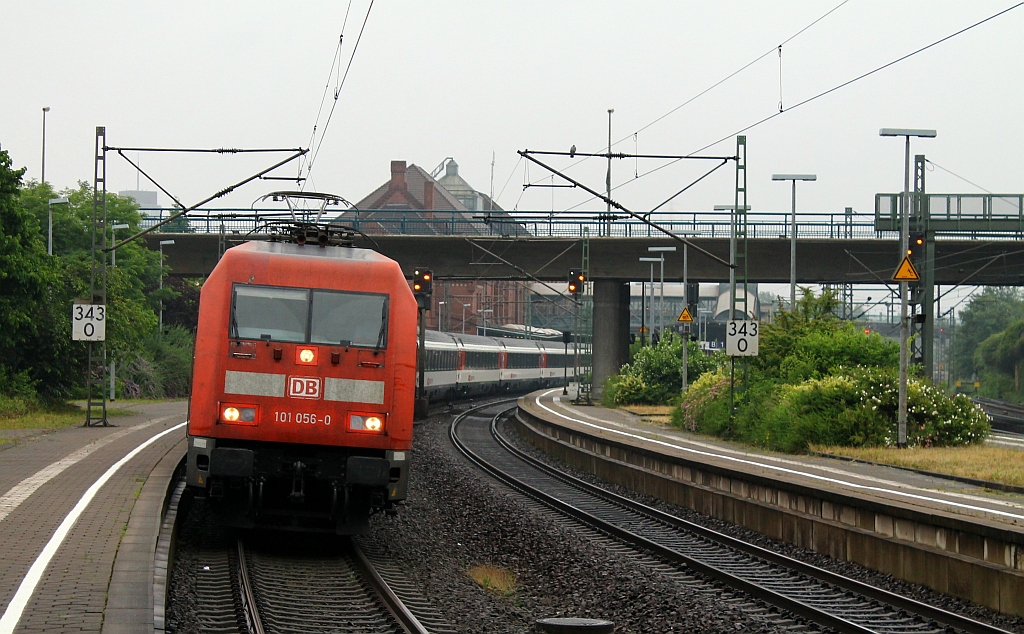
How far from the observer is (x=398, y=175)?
306ft

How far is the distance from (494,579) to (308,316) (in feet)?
11.3

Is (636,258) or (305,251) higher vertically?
(636,258)

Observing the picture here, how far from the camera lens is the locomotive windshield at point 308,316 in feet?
40.5

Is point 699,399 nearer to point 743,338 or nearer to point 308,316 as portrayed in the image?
point 743,338

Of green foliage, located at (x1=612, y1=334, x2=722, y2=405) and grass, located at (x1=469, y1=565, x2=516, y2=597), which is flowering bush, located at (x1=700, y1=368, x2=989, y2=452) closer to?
grass, located at (x1=469, y1=565, x2=516, y2=597)

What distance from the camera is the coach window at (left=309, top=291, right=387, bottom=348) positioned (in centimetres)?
1251

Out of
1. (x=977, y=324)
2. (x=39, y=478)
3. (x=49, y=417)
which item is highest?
(x=977, y=324)

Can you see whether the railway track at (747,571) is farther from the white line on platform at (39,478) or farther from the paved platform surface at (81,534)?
the white line on platform at (39,478)

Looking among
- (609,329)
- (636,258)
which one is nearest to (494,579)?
(636,258)

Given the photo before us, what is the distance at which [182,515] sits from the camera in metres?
14.3

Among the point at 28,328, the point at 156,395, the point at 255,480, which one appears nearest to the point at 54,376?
the point at 28,328

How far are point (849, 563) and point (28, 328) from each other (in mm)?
26170

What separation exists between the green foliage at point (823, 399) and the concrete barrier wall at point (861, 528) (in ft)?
16.2

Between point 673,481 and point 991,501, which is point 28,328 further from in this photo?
point 991,501
